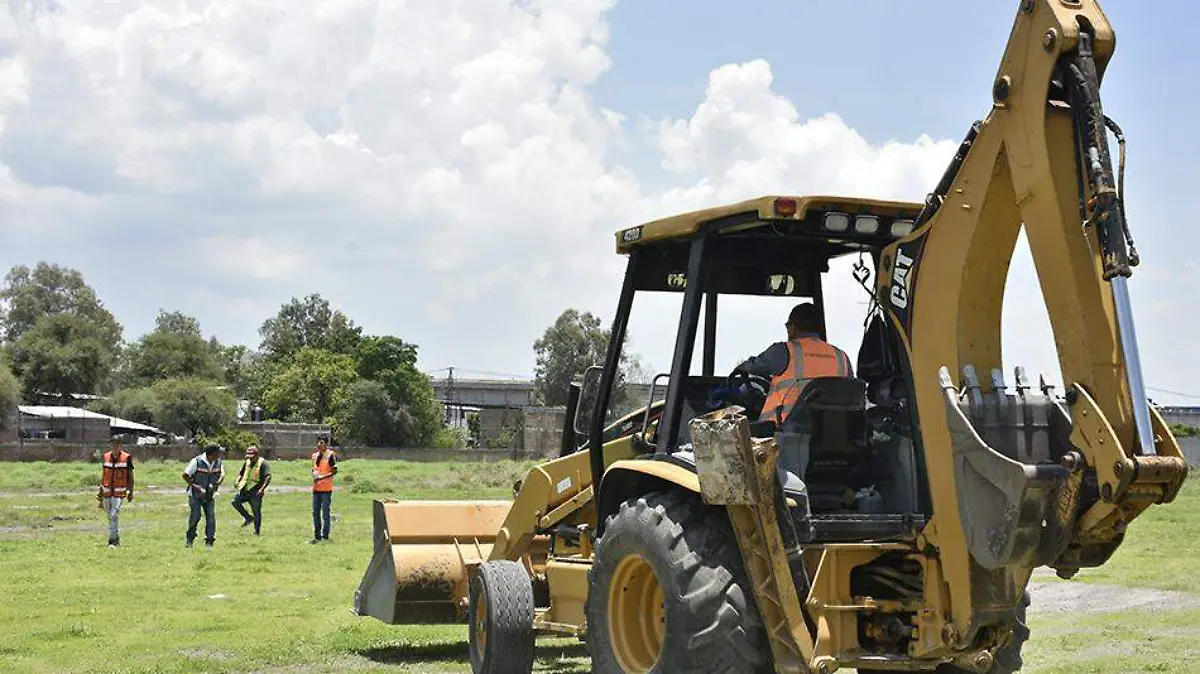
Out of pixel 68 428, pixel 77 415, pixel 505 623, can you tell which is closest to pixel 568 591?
pixel 505 623

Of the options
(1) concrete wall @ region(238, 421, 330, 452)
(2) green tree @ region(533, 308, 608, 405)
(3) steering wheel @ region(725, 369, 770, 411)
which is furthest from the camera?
(1) concrete wall @ region(238, 421, 330, 452)

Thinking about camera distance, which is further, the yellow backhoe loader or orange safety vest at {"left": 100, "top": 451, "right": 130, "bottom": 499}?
orange safety vest at {"left": 100, "top": 451, "right": 130, "bottom": 499}

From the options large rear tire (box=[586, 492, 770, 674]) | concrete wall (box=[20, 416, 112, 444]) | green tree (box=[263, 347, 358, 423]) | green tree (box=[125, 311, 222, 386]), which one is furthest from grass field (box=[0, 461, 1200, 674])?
green tree (box=[125, 311, 222, 386])

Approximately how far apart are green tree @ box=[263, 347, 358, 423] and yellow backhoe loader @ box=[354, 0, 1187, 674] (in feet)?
295

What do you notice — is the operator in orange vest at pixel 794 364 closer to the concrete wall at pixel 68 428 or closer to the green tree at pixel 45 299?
the concrete wall at pixel 68 428

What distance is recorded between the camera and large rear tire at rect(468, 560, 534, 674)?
9.44 metres

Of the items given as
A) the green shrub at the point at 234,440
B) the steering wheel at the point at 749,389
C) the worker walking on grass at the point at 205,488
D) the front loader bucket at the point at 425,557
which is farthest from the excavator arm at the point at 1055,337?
the green shrub at the point at 234,440

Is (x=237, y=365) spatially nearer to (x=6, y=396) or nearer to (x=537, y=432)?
(x=6, y=396)

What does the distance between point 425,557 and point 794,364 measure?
4278mm

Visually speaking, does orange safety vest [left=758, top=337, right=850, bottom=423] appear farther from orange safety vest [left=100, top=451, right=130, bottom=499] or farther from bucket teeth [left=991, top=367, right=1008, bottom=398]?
orange safety vest [left=100, top=451, right=130, bottom=499]

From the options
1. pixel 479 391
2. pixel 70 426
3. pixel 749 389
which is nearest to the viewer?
pixel 749 389

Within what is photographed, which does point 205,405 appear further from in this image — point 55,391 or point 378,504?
point 378,504

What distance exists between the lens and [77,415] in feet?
290

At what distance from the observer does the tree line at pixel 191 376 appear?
87.5 m
